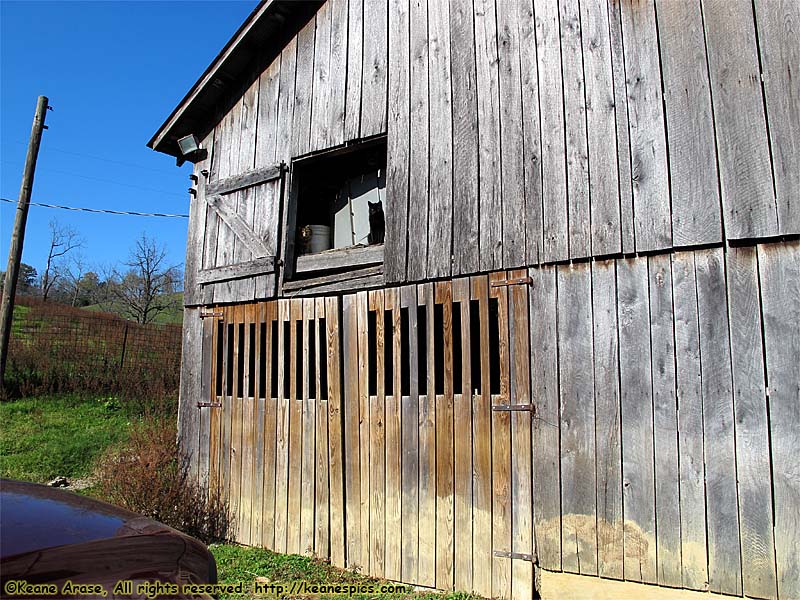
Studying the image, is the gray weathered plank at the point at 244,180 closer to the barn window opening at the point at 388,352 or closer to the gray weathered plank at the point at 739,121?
the barn window opening at the point at 388,352

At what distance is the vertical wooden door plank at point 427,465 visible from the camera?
584 centimetres

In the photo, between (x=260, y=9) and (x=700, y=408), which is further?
(x=260, y=9)

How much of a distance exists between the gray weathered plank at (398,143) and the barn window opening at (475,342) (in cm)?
91

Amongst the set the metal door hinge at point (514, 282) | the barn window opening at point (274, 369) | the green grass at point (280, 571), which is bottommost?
the green grass at point (280, 571)

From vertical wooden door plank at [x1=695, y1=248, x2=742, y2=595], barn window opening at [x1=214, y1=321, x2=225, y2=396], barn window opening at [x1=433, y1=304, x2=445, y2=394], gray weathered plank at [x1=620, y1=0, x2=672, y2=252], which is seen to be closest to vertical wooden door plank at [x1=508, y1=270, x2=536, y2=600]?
barn window opening at [x1=433, y1=304, x2=445, y2=394]

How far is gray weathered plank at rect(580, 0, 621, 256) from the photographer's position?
5.16 metres

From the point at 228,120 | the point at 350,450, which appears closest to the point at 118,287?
the point at 228,120

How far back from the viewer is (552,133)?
5.61 m

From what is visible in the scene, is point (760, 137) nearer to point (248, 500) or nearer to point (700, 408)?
point (700, 408)

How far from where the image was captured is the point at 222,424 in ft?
26.2

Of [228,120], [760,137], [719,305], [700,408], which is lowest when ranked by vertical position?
[700,408]

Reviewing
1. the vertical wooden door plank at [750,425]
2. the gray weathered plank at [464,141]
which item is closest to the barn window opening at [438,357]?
the gray weathered plank at [464,141]

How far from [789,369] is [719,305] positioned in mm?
627

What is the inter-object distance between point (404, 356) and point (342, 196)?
276 centimetres
